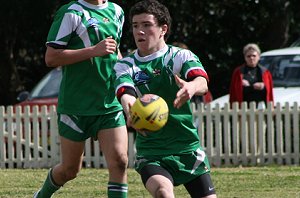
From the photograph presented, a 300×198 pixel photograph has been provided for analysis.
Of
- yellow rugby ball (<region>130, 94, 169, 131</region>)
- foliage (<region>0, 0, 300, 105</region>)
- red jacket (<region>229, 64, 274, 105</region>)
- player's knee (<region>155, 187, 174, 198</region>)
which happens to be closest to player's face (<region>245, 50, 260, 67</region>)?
red jacket (<region>229, 64, 274, 105</region>)

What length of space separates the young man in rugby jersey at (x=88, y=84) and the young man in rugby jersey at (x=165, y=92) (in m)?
0.91

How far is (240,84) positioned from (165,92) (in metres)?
8.55

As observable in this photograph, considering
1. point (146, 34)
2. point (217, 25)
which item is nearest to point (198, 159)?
point (146, 34)

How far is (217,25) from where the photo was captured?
22.9 meters

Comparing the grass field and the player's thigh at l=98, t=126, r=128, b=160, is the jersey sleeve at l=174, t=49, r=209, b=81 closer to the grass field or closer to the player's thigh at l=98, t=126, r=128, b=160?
the player's thigh at l=98, t=126, r=128, b=160

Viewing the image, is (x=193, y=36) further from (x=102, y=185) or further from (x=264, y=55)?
(x=102, y=185)

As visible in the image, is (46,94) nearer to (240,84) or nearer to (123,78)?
(240,84)

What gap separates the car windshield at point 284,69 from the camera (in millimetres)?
16031

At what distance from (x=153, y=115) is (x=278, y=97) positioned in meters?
10.0

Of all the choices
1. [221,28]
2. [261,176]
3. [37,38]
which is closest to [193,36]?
[221,28]

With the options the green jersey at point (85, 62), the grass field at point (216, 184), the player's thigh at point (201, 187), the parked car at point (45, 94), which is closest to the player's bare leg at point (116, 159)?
the green jersey at point (85, 62)

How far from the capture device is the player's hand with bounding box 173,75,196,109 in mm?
6238

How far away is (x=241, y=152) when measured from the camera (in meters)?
15.6

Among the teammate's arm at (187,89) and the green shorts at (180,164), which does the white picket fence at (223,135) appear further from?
the teammate's arm at (187,89)
